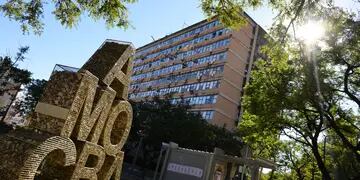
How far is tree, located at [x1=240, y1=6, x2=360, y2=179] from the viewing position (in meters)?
18.4

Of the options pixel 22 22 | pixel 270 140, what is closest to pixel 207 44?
pixel 270 140

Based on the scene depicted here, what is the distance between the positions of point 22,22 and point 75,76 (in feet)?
15.6

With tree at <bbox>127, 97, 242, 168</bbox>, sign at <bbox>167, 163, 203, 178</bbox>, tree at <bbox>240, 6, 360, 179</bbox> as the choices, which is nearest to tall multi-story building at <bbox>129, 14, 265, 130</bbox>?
tree at <bbox>127, 97, 242, 168</bbox>

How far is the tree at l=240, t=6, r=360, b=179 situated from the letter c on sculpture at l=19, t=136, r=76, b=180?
12099mm

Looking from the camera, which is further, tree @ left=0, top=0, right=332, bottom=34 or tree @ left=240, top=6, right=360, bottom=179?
tree @ left=240, top=6, right=360, bottom=179

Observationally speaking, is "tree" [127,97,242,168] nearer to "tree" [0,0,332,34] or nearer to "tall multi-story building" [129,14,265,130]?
"tall multi-story building" [129,14,265,130]

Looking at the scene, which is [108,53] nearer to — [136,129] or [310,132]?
[310,132]

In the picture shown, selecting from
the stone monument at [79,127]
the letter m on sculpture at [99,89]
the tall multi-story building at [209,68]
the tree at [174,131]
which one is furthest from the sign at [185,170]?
the tall multi-story building at [209,68]

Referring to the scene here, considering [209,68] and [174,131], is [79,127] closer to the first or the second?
[174,131]

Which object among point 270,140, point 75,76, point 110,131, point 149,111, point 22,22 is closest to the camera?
point 75,76

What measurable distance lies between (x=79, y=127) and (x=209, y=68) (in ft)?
182

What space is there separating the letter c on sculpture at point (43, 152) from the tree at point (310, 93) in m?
12.1

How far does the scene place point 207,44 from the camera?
65.1 m

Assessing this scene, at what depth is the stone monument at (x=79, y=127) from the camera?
5.98 metres
